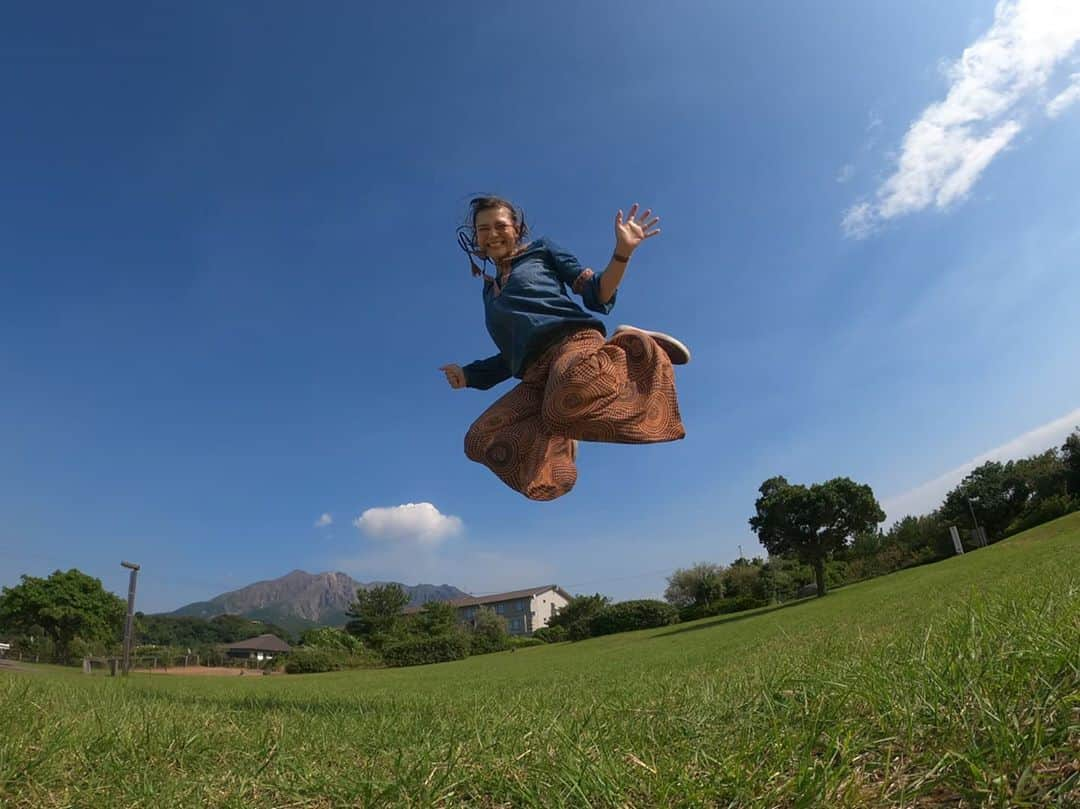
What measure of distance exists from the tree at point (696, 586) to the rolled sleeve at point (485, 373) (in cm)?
4644

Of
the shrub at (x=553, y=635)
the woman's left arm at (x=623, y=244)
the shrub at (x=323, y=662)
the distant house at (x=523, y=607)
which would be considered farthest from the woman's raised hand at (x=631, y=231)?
the distant house at (x=523, y=607)

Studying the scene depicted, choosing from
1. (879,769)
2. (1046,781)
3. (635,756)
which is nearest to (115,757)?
(635,756)

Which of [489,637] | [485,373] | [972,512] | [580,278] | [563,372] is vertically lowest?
[489,637]

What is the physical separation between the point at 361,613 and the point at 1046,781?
64971mm

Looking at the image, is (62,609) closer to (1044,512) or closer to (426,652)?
(426,652)

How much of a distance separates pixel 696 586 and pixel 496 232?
165ft

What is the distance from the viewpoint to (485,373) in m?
3.93

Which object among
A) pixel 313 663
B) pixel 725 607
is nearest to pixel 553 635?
pixel 725 607

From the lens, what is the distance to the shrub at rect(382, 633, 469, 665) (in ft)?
117

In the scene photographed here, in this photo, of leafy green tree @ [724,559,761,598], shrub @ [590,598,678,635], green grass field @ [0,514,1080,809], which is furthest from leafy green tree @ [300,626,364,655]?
green grass field @ [0,514,1080,809]

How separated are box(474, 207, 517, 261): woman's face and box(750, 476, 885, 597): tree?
29.7 metres

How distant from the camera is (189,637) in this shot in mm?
102062

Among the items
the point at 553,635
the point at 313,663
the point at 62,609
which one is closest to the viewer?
the point at 313,663

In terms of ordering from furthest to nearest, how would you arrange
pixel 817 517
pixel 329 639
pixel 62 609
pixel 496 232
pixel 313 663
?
1. pixel 329 639
2. pixel 62 609
3. pixel 313 663
4. pixel 817 517
5. pixel 496 232
